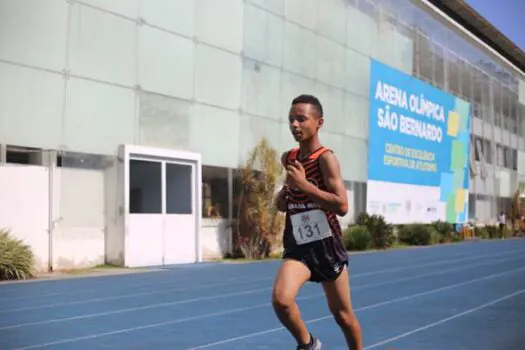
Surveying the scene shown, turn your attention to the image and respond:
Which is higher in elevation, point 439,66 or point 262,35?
point 439,66

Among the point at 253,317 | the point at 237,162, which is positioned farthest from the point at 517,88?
the point at 253,317

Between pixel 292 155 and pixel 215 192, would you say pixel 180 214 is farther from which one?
pixel 292 155

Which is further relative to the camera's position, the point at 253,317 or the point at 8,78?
the point at 8,78

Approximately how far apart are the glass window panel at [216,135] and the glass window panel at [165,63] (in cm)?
80

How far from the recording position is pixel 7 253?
12.4m

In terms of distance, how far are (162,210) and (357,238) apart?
32.2 feet

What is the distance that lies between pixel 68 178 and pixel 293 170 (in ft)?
38.0

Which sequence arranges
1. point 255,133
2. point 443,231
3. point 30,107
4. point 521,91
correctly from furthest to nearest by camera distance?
point 521,91
point 443,231
point 255,133
point 30,107

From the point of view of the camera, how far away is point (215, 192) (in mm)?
19516

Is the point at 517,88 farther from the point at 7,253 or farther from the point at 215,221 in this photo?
the point at 7,253

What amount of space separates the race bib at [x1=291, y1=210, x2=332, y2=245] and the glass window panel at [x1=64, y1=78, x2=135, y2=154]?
37.3 ft

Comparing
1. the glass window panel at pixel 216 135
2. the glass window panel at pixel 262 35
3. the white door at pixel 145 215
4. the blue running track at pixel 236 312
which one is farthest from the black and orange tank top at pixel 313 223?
the glass window panel at pixel 262 35

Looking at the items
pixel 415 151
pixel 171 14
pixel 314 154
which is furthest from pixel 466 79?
pixel 314 154

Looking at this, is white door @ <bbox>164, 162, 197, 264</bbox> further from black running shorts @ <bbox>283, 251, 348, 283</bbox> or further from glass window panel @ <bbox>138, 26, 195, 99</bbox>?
black running shorts @ <bbox>283, 251, 348, 283</bbox>
